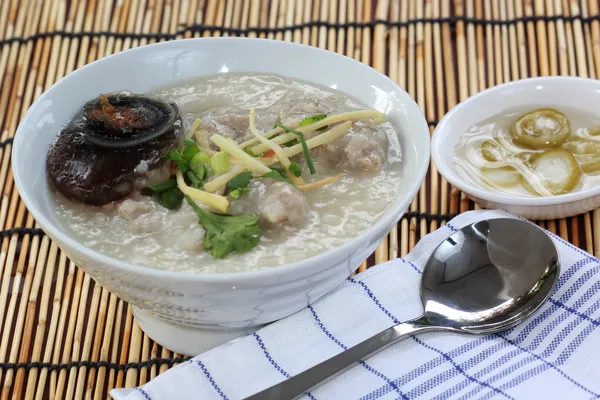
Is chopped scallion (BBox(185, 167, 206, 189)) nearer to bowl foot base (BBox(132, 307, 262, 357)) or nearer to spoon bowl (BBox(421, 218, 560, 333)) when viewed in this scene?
bowl foot base (BBox(132, 307, 262, 357))

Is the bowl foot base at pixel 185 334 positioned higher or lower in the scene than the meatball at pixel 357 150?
lower

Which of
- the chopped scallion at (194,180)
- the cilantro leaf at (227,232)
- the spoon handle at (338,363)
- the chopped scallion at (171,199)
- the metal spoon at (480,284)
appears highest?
the chopped scallion at (194,180)

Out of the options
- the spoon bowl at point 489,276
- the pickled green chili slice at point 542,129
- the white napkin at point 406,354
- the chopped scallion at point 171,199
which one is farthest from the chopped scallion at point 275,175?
the pickled green chili slice at point 542,129

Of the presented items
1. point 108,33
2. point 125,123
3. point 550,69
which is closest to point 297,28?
point 108,33

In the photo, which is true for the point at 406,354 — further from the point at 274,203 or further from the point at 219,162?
the point at 219,162

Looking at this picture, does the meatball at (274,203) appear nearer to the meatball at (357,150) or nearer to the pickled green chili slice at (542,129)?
the meatball at (357,150)

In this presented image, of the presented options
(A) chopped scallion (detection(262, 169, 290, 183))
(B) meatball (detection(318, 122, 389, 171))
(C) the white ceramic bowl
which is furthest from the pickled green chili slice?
(A) chopped scallion (detection(262, 169, 290, 183))

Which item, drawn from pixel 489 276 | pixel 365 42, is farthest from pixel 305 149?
pixel 365 42
